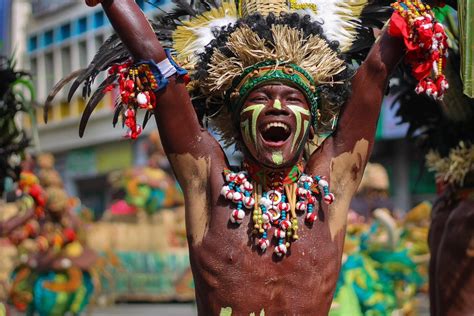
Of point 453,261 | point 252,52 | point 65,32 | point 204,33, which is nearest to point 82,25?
point 65,32

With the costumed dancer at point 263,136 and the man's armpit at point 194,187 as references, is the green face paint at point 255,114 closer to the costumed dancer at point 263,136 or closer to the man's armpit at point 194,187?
the costumed dancer at point 263,136

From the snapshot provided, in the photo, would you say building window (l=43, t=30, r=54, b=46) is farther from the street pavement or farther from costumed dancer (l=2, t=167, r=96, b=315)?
costumed dancer (l=2, t=167, r=96, b=315)

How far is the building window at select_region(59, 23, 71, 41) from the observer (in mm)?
25270

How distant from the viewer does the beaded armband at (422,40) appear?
3469mm

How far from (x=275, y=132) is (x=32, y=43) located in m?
24.5

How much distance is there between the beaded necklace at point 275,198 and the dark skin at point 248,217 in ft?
0.12

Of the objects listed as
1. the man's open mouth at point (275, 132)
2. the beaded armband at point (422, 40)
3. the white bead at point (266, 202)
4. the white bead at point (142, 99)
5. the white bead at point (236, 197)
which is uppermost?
the beaded armband at point (422, 40)

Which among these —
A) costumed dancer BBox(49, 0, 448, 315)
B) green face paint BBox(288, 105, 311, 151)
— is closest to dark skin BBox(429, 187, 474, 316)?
costumed dancer BBox(49, 0, 448, 315)

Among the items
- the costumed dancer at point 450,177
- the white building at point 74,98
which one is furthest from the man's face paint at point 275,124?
the white building at point 74,98

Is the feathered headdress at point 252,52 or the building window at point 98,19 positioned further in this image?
the building window at point 98,19

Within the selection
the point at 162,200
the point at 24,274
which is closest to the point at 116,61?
the point at 24,274

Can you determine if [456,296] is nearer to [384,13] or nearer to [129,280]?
[384,13]

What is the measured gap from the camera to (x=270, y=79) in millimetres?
3525

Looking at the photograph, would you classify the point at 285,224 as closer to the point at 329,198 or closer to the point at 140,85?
the point at 329,198
